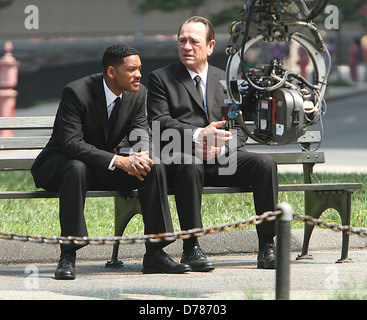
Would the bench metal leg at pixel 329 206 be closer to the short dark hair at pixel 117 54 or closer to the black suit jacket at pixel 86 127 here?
the black suit jacket at pixel 86 127

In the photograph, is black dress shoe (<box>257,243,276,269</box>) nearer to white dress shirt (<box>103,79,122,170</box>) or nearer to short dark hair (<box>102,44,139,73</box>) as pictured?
white dress shirt (<box>103,79,122,170</box>)

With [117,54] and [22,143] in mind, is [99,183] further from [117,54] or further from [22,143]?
[22,143]

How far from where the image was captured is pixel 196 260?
5.86 meters

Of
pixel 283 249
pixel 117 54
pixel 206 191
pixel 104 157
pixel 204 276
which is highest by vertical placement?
pixel 117 54

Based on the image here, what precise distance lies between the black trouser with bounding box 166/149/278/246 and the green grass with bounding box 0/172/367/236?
120 centimetres

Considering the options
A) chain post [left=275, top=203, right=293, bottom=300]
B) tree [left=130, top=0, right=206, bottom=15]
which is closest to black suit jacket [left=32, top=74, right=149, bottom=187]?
chain post [left=275, top=203, right=293, bottom=300]

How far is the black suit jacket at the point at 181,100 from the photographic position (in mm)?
6219

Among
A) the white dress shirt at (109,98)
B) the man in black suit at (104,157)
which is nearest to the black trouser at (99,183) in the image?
the man in black suit at (104,157)

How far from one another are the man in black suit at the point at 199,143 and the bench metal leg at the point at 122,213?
365 millimetres

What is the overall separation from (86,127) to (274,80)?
129 cm

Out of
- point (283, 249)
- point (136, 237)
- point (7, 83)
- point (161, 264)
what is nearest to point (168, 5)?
point (7, 83)

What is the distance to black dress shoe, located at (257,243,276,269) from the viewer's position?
233 inches

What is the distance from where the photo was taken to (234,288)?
5.34m

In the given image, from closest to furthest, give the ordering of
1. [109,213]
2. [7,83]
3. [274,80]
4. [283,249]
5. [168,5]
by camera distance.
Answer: [283,249] < [274,80] < [109,213] < [7,83] < [168,5]
